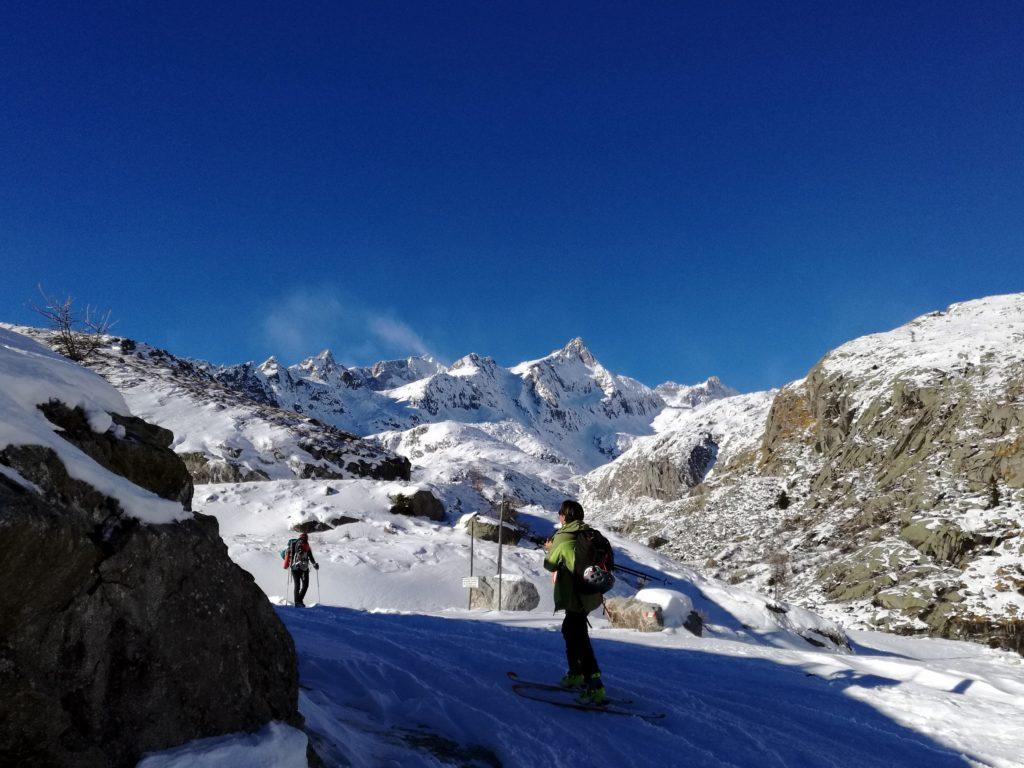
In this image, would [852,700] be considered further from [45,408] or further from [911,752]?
[45,408]

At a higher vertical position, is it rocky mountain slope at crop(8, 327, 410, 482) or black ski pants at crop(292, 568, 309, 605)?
rocky mountain slope at crop(8, 327, 410, 482)

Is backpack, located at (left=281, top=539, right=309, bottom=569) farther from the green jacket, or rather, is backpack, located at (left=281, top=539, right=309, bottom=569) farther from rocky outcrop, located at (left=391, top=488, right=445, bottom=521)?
rocky outcrop, located at (left=391, top=488, right=445, bottom=521)

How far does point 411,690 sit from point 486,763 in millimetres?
1556

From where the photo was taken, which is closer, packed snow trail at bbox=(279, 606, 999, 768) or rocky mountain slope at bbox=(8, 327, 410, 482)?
packed snow trail at bbox=(279, 606, 999, 768)

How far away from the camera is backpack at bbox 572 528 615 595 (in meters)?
5.66

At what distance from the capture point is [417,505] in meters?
34.2

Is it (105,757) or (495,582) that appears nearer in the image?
(105,757)

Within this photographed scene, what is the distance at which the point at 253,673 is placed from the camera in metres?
3.59

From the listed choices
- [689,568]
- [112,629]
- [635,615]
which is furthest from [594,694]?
[689,568]

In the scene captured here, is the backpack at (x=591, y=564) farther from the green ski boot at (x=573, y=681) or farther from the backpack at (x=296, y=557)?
the backpack at (x=296, y=557)

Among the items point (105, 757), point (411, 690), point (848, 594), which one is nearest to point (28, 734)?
point (105, 757)

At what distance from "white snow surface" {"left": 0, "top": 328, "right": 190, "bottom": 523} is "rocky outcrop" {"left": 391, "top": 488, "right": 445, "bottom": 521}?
101 ft

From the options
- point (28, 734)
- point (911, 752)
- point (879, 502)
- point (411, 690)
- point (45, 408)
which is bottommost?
point (911, 752)

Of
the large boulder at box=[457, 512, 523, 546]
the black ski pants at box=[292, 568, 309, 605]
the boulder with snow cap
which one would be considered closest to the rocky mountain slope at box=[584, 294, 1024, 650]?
the boulder with snow cap
